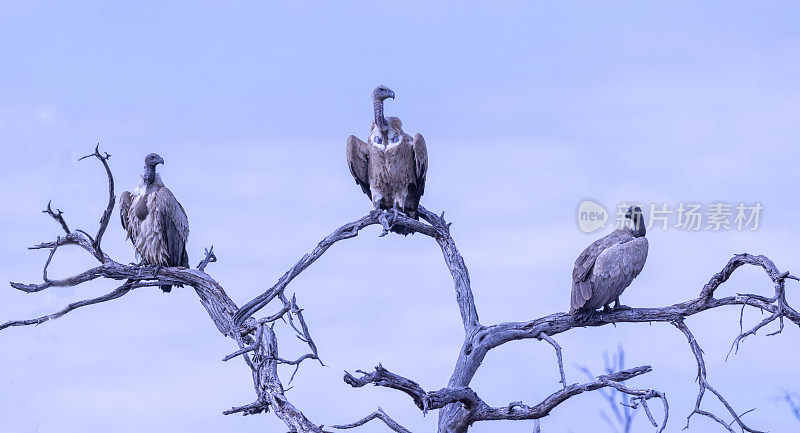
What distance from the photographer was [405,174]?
11.9 meters

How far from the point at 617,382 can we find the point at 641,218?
2496 mm

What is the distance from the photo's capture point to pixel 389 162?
11961mm

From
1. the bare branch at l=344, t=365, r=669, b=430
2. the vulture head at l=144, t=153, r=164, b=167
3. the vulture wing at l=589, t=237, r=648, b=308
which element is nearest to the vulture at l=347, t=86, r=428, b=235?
the vulture head at l=144, t=153, r=164, b=167

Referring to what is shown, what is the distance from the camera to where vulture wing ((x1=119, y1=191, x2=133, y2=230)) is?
1173 centimetres

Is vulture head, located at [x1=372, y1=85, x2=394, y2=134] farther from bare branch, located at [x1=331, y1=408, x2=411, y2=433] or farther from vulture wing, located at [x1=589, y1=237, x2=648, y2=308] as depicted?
bare branch, located at [x1=331, y1=408, x2=411, y2=433]

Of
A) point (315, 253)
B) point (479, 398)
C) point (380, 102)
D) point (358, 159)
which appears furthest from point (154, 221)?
point (479, 398)

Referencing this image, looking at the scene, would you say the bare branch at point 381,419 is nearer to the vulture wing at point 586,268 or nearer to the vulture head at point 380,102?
the vulture wing at point 586,268

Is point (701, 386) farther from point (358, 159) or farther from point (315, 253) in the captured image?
point (358, 159)

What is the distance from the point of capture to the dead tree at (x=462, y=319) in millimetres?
8781

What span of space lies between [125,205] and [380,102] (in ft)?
9.75

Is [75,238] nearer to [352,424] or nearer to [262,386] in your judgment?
[262,386]

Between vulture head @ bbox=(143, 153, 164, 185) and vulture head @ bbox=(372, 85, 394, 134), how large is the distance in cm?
240

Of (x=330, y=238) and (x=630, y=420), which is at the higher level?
(x=330, y=238)

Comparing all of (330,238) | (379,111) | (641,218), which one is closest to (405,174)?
(379,111)
